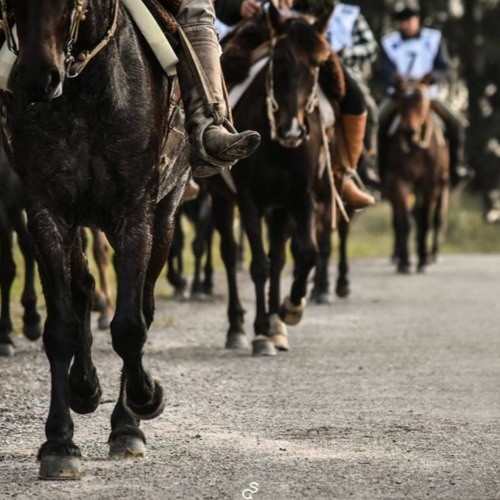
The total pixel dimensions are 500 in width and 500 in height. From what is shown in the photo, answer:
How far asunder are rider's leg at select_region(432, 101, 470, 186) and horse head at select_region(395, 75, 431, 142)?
5.03ft

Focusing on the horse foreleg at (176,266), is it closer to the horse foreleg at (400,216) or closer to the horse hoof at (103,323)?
the horse hoof at (103,323)

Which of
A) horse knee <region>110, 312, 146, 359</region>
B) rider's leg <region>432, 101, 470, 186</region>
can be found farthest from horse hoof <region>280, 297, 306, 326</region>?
rider's leg <region>432, 101, 470, 186</region>

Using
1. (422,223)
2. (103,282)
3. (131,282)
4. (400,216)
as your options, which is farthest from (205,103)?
(422,223)

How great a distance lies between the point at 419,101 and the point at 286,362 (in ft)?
37.3

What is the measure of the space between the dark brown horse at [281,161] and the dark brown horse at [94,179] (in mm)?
4564

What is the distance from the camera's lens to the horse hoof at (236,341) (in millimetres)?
12348

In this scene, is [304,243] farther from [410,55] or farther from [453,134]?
[453,134]

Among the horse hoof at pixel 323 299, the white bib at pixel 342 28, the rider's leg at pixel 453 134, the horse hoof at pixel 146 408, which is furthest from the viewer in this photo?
the rider's leg at pixel 453 134

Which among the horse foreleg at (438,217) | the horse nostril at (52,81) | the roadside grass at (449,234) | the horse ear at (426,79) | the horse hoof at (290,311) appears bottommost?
the roadside grass at (449,234)

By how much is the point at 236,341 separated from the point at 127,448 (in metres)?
5.15


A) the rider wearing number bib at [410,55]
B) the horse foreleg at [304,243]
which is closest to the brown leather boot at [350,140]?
the horse foreleg at [304,243]

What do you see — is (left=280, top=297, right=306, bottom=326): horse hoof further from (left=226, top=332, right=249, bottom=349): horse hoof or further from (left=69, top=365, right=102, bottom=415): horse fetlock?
(left=69, top=365, right=102, bottom=415): horse fetlock

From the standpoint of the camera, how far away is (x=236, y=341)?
12.4m

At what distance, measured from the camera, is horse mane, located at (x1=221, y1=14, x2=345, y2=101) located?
12.0 m
